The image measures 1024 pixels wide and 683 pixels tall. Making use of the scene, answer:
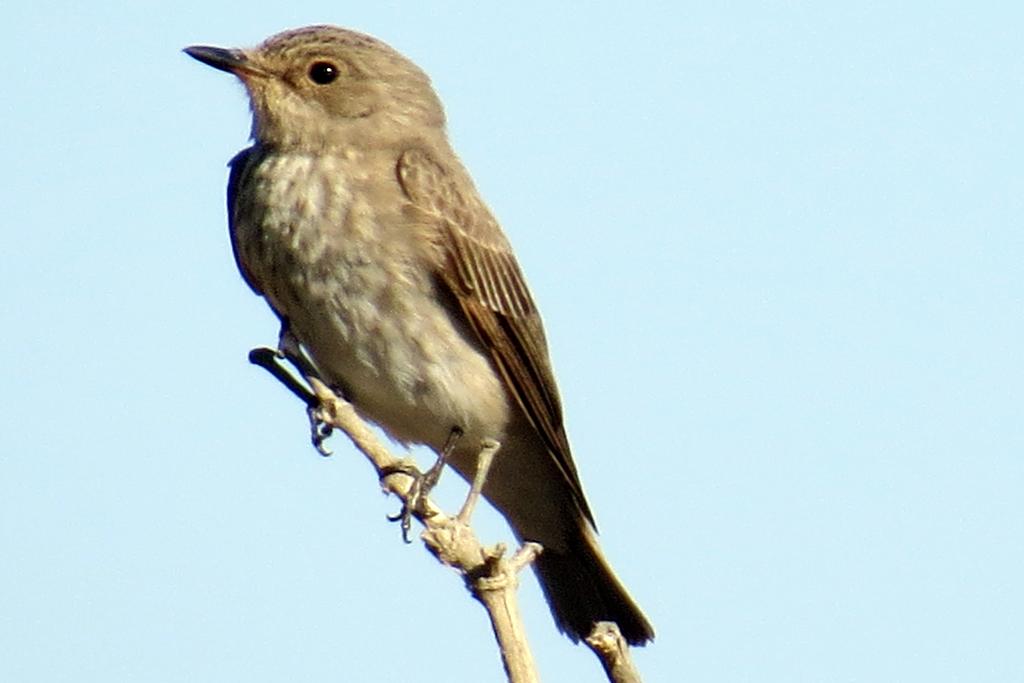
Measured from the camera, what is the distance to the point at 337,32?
9.09 m

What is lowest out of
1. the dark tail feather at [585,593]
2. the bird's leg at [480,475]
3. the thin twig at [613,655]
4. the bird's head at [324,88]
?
the thin twig at [613,655]

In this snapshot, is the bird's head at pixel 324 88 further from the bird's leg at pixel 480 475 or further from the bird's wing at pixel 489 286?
the bird's leg at pixel 480 475

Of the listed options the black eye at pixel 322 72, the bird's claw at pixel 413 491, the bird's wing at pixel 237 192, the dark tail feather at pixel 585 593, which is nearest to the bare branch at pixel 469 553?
the bird's claw at pixel 413 491

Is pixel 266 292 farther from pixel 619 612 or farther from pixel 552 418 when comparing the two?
pixel 619 612

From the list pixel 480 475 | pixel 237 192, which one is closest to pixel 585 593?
pixel 480 475

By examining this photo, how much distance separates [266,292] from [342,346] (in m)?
0.46

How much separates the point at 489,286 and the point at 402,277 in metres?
0.60

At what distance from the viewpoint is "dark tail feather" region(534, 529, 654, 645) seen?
334 inches

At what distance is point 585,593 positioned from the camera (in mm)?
8750

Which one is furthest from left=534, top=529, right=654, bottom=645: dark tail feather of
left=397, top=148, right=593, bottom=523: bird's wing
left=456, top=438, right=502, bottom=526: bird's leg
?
left=456, top=438, right=502, bottom=526: bird's leg

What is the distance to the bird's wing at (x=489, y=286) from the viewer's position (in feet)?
27.9

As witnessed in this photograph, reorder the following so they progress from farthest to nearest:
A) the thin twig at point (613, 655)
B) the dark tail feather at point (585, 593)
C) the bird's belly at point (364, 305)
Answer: the dark tail feather at point (585, 593) < the bird's belly at point (364, 305) < the thin twig at point (613, 655)

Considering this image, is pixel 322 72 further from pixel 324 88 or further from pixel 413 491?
pixel 413 491

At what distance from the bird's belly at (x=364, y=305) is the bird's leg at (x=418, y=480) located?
2.7 inches
